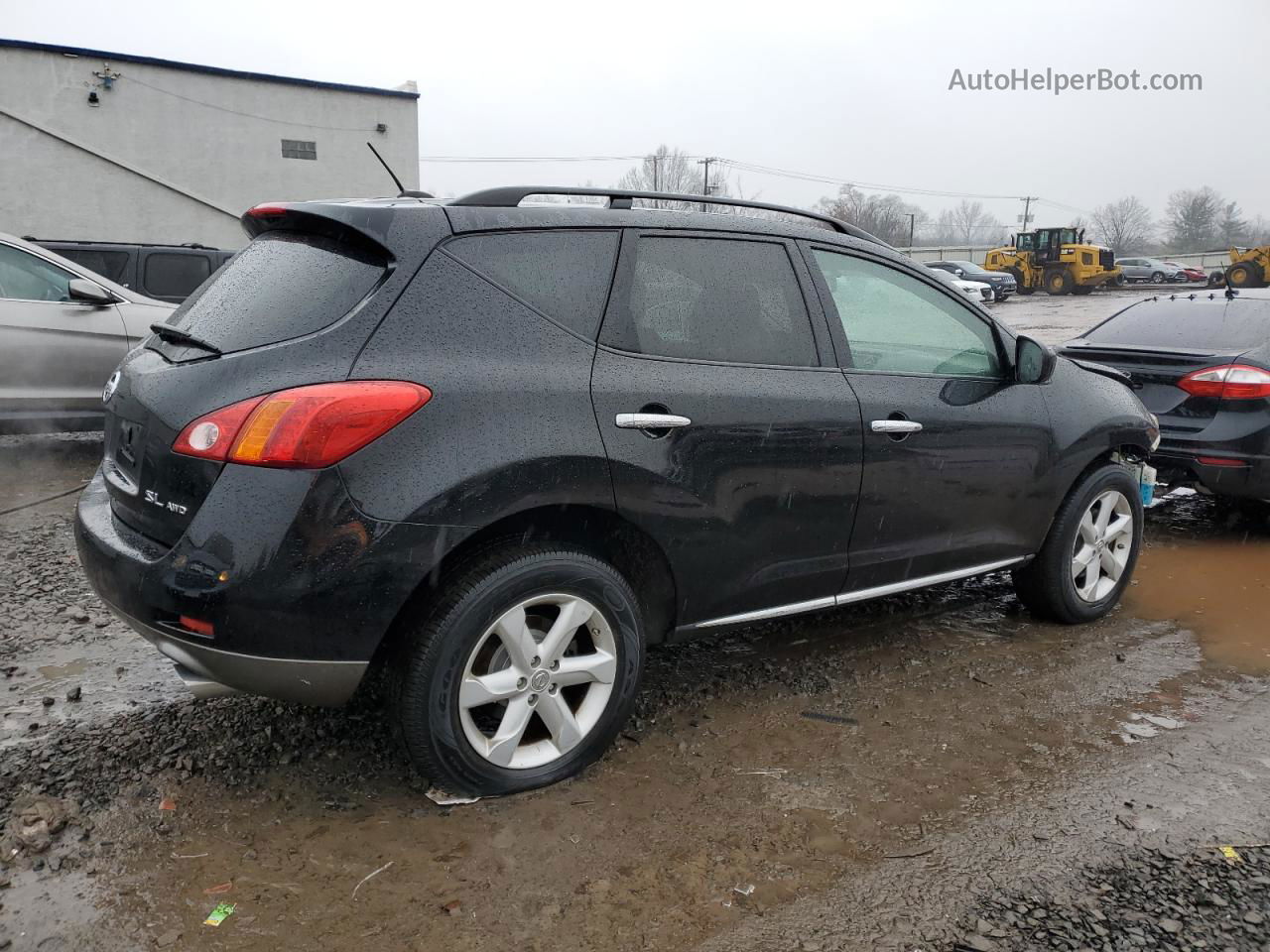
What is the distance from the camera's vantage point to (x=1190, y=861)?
272 cm

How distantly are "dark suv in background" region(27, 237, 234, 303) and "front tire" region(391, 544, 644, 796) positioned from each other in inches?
302

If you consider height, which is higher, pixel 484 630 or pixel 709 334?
pixel 709 334

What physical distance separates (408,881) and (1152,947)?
1.81m

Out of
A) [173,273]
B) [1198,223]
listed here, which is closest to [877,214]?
[1198,223]

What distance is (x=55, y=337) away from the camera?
6961 mm

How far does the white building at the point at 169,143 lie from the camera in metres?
22.4

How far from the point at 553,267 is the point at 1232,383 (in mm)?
4681

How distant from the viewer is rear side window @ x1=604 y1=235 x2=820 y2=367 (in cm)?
312

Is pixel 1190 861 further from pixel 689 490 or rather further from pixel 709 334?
pixel 709 334

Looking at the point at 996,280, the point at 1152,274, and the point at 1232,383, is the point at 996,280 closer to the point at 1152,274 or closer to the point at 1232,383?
the point at 1152,274

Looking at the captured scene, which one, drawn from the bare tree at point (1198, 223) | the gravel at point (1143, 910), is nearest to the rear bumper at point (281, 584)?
the gravel at point (1143, 910)

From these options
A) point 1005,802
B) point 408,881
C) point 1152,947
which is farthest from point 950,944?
point 408,881

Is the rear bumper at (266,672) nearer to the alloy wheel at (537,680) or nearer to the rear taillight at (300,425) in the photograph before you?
the alloy wheel at (537,680)

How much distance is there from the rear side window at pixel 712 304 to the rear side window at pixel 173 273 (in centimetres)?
745
